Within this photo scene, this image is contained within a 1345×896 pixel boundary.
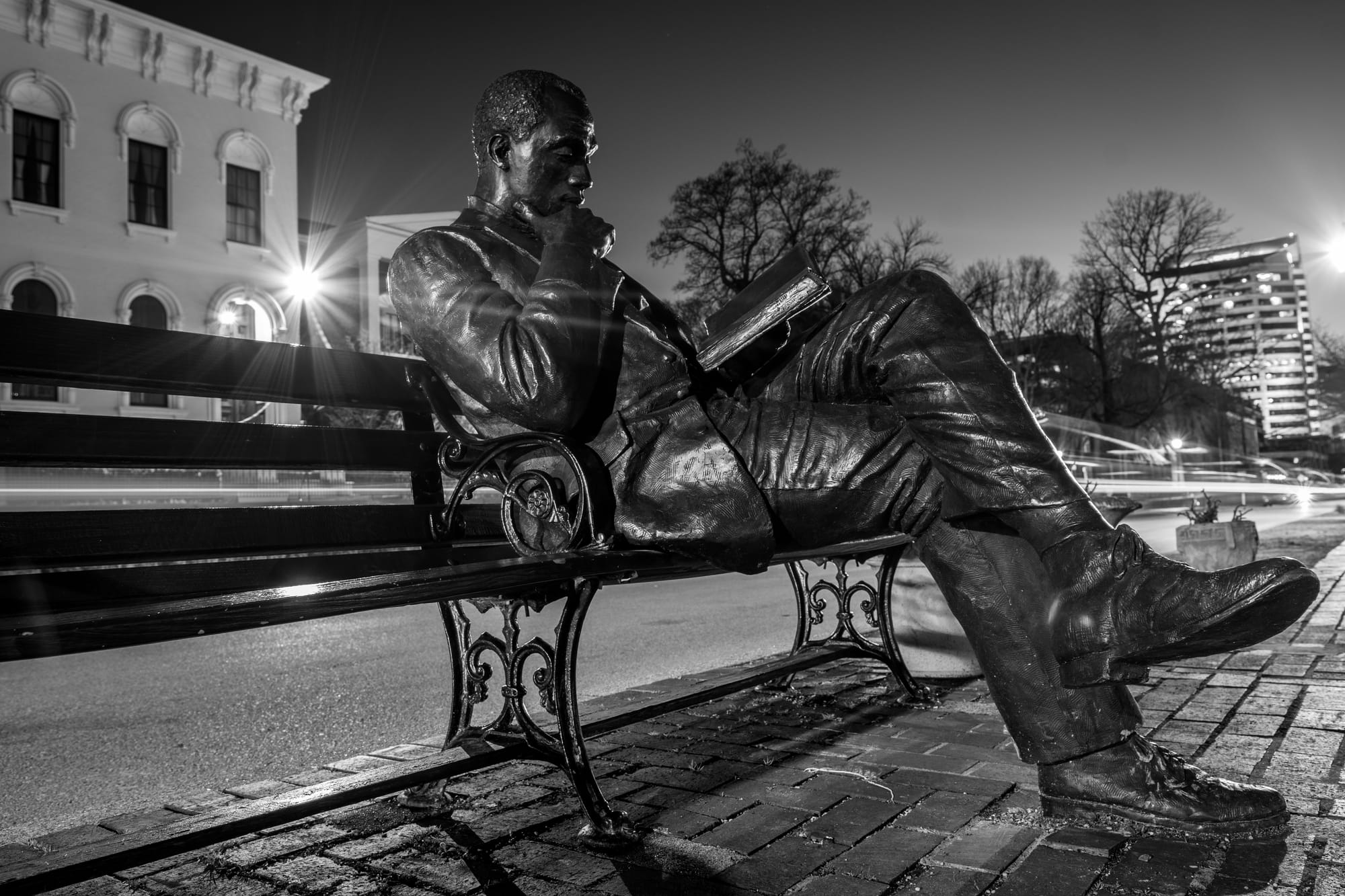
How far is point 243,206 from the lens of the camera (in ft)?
103

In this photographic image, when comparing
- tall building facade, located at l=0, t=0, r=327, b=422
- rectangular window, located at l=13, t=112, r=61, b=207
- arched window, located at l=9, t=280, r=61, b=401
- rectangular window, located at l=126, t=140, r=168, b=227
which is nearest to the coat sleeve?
tall building facade, located at l=0, t=0, r=327, b=422

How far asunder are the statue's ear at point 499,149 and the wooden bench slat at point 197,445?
0.92m

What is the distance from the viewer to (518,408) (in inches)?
93.7

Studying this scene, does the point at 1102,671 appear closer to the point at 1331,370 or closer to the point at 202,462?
the point at 202,462

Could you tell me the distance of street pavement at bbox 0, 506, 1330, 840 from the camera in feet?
11.2

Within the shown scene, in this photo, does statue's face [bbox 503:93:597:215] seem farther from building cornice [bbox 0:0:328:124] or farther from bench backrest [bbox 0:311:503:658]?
building cornice [bbox 0:0:328:124]

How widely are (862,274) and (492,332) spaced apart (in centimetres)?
3469

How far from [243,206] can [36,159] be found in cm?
567

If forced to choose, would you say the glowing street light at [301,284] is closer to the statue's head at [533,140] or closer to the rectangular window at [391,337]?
the rectangular window at [391,337]

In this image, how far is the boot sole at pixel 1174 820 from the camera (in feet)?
6.96

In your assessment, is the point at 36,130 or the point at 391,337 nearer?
the point at 36,130

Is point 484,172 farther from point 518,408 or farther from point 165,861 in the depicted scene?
point 165,861

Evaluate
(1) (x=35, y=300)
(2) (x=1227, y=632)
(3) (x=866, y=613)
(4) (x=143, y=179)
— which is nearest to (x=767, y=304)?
(2) (x=1227, y=632)

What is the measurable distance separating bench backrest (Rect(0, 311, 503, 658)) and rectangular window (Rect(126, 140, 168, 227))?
97.5 ft
